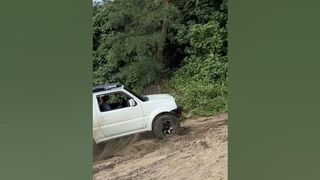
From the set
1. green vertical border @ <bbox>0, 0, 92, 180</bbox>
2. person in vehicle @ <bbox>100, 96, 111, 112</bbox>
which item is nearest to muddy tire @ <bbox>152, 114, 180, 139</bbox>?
person in vehicle @ <bbox>100, 96, 111, 112</bbox>

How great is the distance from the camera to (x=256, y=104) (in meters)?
3.93

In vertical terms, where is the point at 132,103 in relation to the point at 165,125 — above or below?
above

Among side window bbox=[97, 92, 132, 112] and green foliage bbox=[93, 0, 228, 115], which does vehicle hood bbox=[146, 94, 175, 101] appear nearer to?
green foliage bbox=[93, 0, 228, 115]

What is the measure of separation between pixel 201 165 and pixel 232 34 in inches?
50.5

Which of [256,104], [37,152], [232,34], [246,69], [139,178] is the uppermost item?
[232,34]

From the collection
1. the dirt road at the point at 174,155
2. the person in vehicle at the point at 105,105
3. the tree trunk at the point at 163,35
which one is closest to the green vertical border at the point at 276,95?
the dirt road at the point at 174,155

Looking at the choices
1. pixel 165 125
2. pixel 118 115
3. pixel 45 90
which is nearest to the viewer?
pixel 45 90

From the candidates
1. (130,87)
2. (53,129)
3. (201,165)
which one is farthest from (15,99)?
(201,165)

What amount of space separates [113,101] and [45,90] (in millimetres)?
626

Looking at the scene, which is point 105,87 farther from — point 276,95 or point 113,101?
point 276,95

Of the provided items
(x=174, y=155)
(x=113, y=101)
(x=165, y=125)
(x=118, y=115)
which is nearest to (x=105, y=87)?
(x=113, y=101)

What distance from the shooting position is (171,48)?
3961 mm

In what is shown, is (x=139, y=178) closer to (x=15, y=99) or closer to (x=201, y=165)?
(x=201, y=165)

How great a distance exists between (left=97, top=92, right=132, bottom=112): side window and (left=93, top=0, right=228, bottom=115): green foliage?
0.13 m
